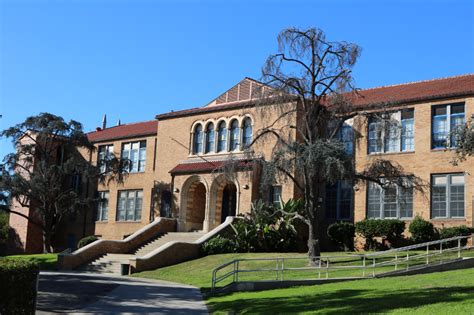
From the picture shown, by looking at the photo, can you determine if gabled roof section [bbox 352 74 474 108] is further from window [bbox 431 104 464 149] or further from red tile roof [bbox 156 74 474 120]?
window [bbox 431 104 464 149]

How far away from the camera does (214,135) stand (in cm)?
3662

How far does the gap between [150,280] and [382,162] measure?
10.3 metres

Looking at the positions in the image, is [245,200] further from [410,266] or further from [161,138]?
[410,266]

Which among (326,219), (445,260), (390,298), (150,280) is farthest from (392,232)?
(390,298)

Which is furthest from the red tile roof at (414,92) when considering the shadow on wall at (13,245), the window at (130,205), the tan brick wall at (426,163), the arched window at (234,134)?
the shadow on wall at (13,245)

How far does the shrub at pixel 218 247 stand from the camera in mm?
29734

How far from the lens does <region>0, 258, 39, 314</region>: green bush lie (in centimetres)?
1188

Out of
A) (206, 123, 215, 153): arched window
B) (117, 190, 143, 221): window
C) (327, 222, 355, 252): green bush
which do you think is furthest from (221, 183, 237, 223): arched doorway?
(117, 190, 143, 221): window

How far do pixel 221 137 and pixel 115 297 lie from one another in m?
18.8

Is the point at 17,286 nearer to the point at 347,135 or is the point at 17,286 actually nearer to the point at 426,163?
the point at 426,163

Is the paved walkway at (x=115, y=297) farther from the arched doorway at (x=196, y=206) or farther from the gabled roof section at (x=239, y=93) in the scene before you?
the gabled roof section at (x=239, y=93)

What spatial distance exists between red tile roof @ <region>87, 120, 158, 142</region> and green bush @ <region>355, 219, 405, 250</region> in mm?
16598

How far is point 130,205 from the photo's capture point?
41906 millimetres

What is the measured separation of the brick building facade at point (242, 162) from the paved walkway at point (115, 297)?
6.83m
